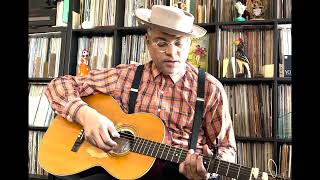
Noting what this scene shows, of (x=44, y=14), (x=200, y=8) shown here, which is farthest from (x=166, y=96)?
(x=44, y=14)

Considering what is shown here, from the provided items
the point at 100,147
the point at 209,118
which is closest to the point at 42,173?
the point at 100,147

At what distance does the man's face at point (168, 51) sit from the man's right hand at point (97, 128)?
260 millimetres

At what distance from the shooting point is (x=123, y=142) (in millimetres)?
1058

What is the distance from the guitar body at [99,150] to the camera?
1.03 m

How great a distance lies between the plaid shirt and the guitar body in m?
0.04

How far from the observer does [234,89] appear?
57.8 inches

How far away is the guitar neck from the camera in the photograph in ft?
2.81

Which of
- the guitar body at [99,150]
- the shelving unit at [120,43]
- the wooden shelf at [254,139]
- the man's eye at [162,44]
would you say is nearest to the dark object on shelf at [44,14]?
the shelving unit at [120,43]

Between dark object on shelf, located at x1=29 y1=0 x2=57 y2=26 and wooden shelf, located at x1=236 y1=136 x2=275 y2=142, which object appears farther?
dark object on shelf, located at x1=29 y1=0 x2=57 y2=26

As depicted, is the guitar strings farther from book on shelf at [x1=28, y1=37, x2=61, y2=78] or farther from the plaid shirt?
book on shelf at [x1=28, y1=37, x2=61, y2=78]

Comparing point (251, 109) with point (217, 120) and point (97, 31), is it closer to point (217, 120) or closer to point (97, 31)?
point (217, 120)

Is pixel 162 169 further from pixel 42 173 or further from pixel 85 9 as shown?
pixel 85 9

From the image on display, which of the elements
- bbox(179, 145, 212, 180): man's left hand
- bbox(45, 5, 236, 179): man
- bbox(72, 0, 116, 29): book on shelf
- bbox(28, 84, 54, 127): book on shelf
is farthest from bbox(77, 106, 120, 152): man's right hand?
bbox(72, 0, 116, 29): book on shelf

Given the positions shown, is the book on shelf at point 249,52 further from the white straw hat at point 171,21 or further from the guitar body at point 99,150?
the guitar body at point 99,150
